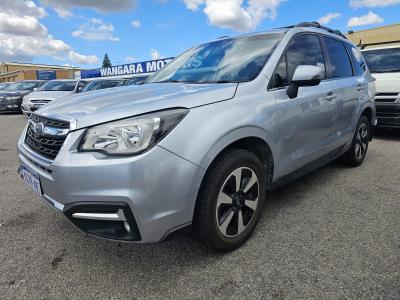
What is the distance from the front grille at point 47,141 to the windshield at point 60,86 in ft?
36.9

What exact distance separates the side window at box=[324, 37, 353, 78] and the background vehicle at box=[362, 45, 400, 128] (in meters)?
2.88

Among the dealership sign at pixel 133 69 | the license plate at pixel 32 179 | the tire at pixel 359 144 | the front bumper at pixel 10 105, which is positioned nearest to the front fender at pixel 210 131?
the license plate at pixel 32 179

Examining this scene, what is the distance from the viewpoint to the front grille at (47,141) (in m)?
2.03

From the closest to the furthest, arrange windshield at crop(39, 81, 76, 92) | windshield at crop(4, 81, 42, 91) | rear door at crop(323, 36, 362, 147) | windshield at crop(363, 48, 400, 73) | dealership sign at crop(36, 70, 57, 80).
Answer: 1. rear door at crop(323, 36, 362, 147)
2. windshield at crop(363, 48, 400, 73)
3. windshield at crop(39, 81, 76, 92)
4. windshield at crop(4, 81, 42, 91)
5. dealership sign at crop(36, 70, 57, 80)

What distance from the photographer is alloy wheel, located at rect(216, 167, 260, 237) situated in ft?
7.40

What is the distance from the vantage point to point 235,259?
7.69 feet

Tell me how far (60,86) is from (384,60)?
11.3 metres

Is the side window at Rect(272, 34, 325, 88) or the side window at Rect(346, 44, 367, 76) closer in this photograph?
the side window at Rect(272, 34, 325, 88)

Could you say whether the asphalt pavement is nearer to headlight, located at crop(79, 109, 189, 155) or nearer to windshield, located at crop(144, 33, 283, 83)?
headlight, located at crop(79, 109, 189, 155)

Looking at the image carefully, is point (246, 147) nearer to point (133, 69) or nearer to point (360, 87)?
point (360, 87)

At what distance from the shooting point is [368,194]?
11.5ft

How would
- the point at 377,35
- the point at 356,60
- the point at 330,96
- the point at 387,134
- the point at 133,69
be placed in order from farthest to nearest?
the point at 377,35
the point at 133,69
the point at 387,134
the point at 356,60
the point at 330,96

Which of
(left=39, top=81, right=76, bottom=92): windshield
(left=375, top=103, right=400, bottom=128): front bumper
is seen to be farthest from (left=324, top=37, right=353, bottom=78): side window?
(left=39, top=81, right=76, bottom=92): windshield

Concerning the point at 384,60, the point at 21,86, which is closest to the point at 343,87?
the point at 384,60
